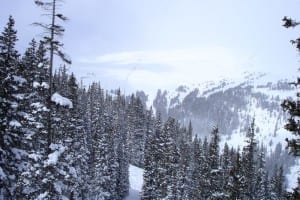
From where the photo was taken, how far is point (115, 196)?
226 feet

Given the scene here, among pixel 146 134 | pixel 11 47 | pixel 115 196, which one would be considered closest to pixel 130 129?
pixel 146 134

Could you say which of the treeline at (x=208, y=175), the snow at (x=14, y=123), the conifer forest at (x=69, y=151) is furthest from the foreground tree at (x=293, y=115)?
the treeline at (x=208, y=175)

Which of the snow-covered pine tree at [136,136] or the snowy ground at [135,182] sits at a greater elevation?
the snow-covered pine tree at [136,136]

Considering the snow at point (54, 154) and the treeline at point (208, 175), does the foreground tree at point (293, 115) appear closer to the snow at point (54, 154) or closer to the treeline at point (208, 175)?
the snow at point (54, 154)

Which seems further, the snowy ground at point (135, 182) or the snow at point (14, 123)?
the snowy ground at point (135, 182)

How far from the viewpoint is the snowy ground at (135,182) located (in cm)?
8356

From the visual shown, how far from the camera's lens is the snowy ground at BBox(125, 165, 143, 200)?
274 ft

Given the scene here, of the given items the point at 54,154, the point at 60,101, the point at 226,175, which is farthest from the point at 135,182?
the point at 60,101

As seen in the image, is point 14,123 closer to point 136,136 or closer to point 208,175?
point 208,175

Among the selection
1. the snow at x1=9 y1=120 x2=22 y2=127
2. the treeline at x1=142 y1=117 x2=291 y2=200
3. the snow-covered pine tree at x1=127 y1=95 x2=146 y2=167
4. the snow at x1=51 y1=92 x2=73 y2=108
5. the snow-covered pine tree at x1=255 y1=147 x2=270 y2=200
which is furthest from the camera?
the snow-covered pine tree at x1=127 y1=95 x2=146 y2=167

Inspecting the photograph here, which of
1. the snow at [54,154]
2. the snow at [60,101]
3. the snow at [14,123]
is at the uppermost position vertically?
the snow at [60,101]

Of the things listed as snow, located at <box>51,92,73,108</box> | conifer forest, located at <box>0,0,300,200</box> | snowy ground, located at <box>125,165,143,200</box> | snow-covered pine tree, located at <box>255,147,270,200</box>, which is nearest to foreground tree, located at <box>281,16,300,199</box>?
conifer forest, located at <box>0,0,300,200</box>

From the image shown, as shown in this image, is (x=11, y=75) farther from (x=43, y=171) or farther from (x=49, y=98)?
(x=43, y=171)

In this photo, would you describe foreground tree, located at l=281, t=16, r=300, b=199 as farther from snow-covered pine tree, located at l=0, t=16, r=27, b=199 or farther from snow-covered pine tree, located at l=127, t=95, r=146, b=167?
snow-covered pine tree, located at l=127, t=95, r=146, b=167
